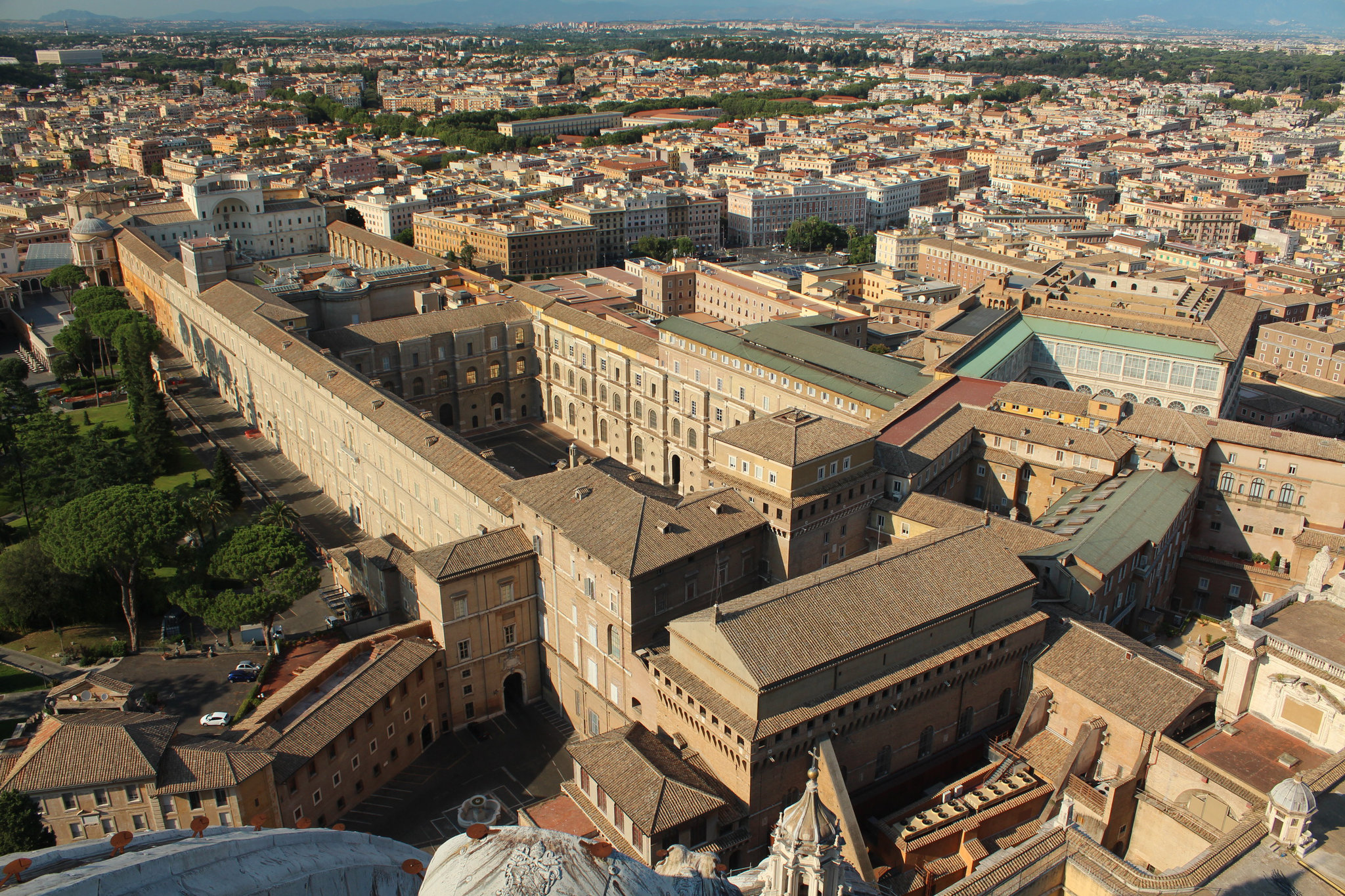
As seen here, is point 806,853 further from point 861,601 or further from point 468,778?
point 468,778

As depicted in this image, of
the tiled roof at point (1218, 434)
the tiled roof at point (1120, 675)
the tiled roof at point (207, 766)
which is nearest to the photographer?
the tiled roof at point (207, 766)

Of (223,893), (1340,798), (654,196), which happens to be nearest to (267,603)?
(223,893)

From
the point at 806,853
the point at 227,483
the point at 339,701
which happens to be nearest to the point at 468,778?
the point at 339,701

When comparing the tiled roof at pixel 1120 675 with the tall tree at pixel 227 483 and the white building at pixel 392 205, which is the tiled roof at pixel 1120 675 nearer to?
the tall tree at pixel 227 483

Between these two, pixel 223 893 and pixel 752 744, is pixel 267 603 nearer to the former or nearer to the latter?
pixel 752 744

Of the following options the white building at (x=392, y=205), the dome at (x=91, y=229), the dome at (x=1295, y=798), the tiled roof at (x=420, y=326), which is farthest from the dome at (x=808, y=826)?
the white building at (x=392, y=205)

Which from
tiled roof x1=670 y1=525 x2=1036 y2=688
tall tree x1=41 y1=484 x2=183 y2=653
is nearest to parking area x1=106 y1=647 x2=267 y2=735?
tall tree x1=41 y1=484 x2=183 y2=653

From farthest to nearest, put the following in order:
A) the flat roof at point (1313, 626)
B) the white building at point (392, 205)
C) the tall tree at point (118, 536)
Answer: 1. the white building at point (392, 205)
2. the tall tree at point (118, 536)
3. the flat roof at point (1313, 626)
